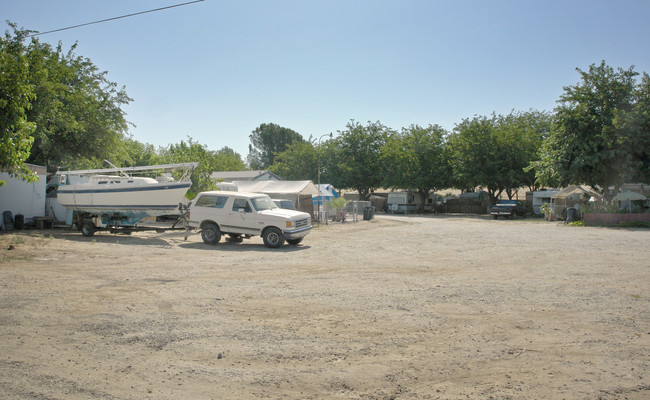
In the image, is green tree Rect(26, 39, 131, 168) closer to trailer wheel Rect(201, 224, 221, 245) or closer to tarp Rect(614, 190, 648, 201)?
trailer wheel Rect(201, 224, 221, 245)

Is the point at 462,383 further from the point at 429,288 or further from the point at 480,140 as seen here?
the point at 480,140

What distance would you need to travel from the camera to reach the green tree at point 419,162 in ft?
164

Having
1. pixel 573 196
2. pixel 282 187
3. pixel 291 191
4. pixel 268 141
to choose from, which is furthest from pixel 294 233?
pixel 268 141

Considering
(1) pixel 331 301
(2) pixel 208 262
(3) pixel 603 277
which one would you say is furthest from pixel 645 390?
(2) pixel 208 262

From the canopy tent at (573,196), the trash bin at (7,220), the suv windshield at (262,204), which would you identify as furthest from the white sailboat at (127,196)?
the canopy tent at (573,196)

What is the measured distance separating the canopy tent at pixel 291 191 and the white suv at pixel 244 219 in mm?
13258

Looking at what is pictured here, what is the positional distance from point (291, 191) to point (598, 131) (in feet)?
67.9

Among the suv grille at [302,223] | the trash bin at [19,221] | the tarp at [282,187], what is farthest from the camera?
the tarp at [282,187]

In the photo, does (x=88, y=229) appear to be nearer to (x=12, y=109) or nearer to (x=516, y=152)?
(x=12, y=109)

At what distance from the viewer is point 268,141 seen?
106812 mm

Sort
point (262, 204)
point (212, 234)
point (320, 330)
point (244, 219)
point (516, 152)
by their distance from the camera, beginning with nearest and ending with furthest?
point (320, 330) → point (244, 219) → point (212, 234) → point (262, 204) → point (516, 152)

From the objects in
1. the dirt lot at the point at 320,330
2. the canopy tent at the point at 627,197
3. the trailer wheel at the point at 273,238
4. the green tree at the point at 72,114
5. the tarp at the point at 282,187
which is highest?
the green tree at the point at 72,114

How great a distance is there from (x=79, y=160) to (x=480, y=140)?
37.5 metres

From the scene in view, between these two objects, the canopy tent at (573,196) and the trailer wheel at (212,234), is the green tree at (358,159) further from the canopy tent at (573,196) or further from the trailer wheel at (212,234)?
the trailer wheel at (212,234)
